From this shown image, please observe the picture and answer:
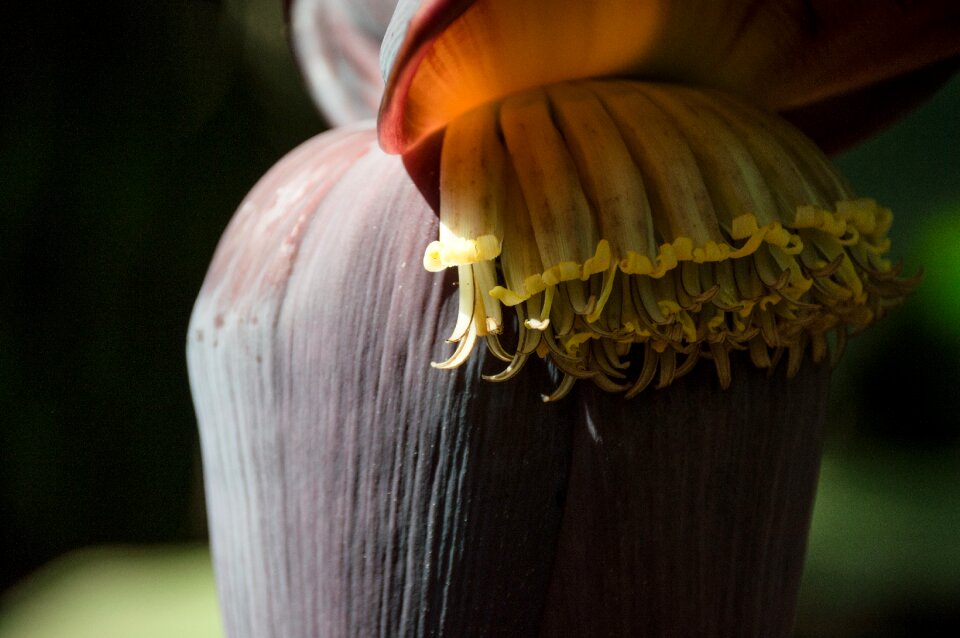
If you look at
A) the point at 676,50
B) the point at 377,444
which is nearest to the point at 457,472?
the point at 377,444

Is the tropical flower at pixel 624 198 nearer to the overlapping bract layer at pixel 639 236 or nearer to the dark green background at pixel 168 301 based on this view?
the overlapping bract layer at pixel 639 236

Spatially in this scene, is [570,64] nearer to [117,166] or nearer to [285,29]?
[285,29]

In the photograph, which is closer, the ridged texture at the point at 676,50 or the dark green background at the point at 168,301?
the ridged texture at the point at 676,50

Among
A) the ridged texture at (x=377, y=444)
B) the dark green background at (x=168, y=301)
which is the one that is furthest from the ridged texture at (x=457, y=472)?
→ the dark green background at (x=168, y=301)

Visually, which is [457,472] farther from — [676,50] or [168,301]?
[168,301]

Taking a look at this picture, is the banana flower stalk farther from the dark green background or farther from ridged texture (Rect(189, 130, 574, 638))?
the dark green background

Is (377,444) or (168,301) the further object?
(168,301)

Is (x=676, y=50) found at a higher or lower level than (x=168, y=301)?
higher
